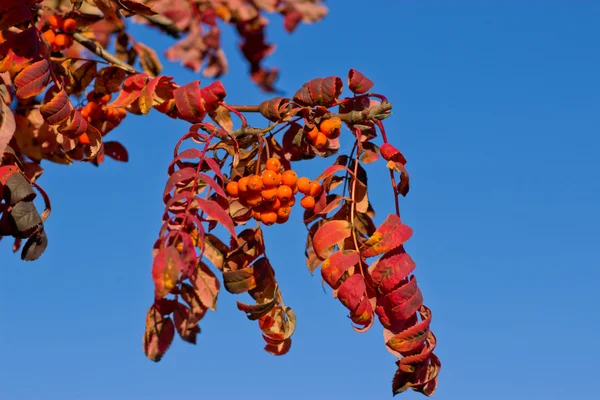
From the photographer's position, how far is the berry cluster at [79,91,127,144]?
9.48 feet

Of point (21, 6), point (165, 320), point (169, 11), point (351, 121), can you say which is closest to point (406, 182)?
point (351, 121)

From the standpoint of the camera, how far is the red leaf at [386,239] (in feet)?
7.26

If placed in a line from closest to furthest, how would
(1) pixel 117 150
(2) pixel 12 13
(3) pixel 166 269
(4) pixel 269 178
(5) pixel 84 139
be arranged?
1. (3) pixel 166 269
2. (4) pixel 269 178
3. (2) pixel 12 13
4. (5) pixel 84 139
5. (1) pixel 117 150

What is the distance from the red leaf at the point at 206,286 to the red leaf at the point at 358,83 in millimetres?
659

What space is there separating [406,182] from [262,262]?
18.1 inches

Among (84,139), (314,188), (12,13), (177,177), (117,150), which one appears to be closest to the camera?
(177,177)

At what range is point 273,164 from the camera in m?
2.28

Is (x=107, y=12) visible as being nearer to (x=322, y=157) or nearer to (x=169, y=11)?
(x=322, y=157)

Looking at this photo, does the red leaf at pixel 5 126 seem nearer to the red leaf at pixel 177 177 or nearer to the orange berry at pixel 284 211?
the red leaf at pixel 177 177

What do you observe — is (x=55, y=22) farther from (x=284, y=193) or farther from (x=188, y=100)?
(x=284, y=193)

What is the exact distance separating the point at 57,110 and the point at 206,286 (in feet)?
2.22

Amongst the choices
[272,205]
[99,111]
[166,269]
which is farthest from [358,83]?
[99,111]

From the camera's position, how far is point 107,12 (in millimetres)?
2807

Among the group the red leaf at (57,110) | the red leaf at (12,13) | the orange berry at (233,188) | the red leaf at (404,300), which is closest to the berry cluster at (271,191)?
the orange berry at (233,188)
